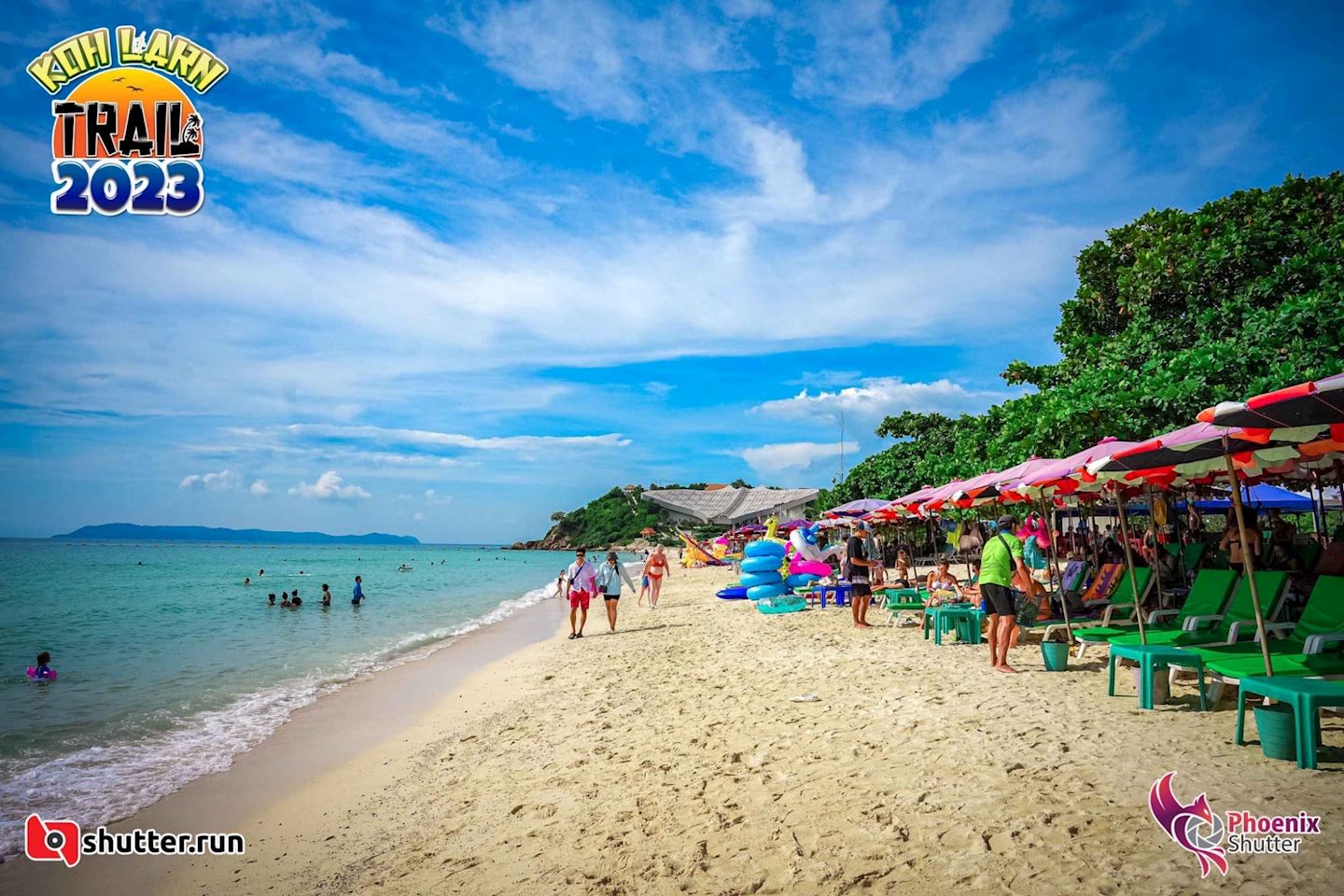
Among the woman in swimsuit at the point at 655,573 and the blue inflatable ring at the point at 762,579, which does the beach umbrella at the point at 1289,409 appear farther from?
the woman in swimsuit at the point at 655,573

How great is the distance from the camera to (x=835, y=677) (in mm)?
7309

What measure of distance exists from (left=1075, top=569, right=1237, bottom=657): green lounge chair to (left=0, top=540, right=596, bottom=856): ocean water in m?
8.83

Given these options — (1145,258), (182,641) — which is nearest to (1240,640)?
(1145,258)

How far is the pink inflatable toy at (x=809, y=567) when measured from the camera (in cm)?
1678

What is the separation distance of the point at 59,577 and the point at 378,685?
47910 millimetres

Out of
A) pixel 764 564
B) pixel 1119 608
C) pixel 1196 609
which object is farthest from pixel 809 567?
pixel 1196 609

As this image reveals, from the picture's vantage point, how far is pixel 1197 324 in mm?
11320

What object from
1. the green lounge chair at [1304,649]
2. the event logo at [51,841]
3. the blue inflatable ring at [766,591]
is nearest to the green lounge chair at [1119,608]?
the green lounge chair at [1304,649]

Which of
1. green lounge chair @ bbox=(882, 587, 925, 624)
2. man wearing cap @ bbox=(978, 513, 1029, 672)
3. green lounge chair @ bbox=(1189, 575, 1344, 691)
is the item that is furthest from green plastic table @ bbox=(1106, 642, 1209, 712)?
green lounge chair @ bbox=(882, 587, 925, 624)

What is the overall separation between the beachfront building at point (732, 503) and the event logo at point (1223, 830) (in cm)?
7227

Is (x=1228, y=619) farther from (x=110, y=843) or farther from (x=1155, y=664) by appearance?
(x=110, y=843)

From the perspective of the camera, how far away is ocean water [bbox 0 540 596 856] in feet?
21.6

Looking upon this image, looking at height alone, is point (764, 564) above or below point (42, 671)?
above

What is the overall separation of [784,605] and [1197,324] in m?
8.64
